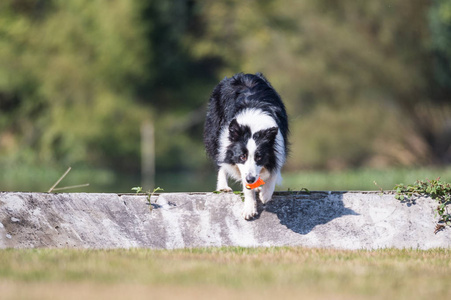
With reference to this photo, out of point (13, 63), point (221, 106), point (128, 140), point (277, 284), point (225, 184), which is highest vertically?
point (13, 63)

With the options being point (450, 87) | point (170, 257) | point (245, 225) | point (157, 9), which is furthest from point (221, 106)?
point (157, 9)

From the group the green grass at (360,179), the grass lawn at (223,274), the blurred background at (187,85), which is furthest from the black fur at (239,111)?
the blurred background at (187,85)

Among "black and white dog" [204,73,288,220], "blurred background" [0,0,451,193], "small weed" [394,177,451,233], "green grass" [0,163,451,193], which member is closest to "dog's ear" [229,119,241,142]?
"black and white dog" [204,73,288,220]

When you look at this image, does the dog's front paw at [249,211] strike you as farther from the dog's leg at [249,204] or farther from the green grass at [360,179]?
the green grass at [360,179]

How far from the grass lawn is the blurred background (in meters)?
19.1

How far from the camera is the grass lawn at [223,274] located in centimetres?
500

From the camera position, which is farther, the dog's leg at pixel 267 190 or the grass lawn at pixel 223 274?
the dog's leg at pixel 267 190

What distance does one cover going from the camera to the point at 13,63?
105ft

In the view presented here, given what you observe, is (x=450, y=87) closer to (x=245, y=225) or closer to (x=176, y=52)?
(x=176, y=52)

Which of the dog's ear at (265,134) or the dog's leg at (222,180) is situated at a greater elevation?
the dog's ear at (265,134)

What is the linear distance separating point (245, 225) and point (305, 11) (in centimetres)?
2413

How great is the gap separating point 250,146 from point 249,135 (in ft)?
0.44

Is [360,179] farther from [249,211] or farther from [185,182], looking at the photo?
[249,211]

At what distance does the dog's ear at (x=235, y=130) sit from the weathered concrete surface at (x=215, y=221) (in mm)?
691
